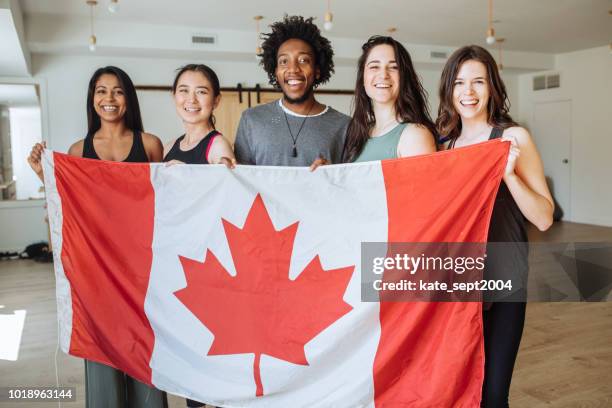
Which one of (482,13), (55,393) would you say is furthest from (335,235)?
(482,13)

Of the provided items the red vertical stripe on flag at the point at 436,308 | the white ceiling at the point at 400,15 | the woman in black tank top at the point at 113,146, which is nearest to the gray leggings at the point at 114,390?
the woman in black tank top at the point at 113,146

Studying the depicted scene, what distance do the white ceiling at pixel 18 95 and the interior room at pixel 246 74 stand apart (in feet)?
0.06

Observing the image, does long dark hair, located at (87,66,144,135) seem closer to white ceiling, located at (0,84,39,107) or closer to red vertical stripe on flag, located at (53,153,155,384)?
red vertical stripe on flag, located at (53,153,155,384)

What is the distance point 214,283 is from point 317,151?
622 millimetres

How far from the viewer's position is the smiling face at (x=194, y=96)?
2.02 meters

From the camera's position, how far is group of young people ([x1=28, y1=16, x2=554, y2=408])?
5.29ft

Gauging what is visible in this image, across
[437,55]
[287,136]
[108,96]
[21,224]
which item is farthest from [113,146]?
[437,55]

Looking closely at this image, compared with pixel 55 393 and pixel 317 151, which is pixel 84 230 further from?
pixel 55 393

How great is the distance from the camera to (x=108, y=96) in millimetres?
2000

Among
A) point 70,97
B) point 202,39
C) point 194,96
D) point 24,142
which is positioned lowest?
point 194,96

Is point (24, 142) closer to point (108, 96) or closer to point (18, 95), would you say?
point (18, 95)

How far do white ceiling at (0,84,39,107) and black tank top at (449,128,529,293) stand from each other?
22.8 ft

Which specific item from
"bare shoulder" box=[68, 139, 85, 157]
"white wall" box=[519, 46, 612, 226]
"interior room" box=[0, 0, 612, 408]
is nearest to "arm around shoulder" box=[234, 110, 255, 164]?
"bare shoulder" box=[68, 139, 85, 157]

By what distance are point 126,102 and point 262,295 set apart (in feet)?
3.08
